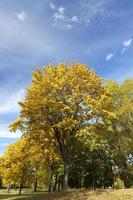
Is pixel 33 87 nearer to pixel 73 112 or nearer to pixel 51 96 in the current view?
pixel 51 96

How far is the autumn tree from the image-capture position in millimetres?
27781

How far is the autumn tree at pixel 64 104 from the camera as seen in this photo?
27.8 metres

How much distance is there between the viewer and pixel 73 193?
25.0 metres

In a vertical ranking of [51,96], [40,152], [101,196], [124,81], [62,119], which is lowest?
[101,196]

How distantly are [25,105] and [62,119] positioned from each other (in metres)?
4.23

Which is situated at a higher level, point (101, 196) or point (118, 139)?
point (118, 139)

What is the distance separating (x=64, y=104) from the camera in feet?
91.5

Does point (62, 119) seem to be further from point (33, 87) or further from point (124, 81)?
point (124, 81)

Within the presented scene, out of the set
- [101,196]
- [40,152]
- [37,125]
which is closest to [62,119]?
[37,125]

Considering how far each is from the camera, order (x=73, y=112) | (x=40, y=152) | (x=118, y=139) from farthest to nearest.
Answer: (x=118, y=139), (x=40, y=152), (x=73, y=112)

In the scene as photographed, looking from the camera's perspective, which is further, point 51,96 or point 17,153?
point 17,153

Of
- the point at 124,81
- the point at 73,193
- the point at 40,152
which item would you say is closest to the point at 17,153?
the point at 40,152

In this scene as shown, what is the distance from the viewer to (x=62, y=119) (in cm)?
2834

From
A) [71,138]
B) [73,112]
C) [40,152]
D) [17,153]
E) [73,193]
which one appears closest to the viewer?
[73,193]
